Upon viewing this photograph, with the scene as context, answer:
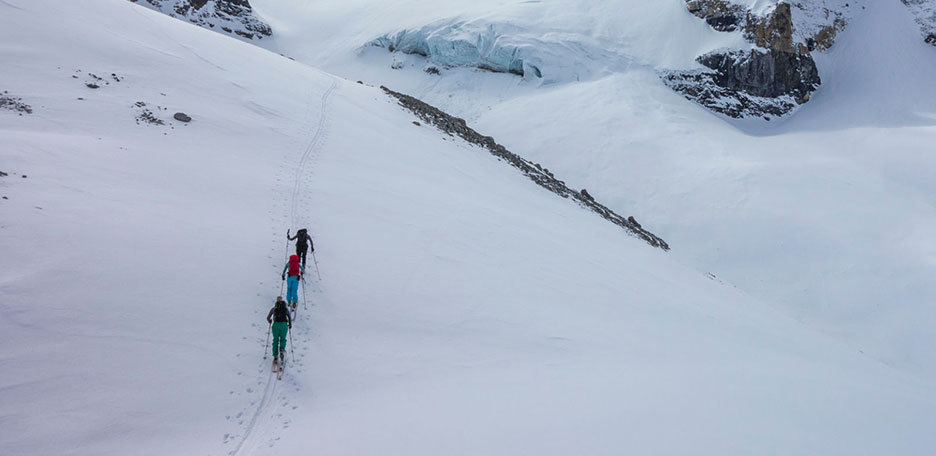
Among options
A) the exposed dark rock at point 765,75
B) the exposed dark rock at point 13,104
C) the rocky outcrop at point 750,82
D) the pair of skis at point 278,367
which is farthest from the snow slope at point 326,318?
the exposed dark rock at point 765,75

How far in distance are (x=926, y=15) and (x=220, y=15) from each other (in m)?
73.7

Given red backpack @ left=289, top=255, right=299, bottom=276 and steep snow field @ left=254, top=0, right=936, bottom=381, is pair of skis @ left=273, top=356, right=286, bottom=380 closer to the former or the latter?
red backpack @ left=289, top=255, right=299, bottom=276

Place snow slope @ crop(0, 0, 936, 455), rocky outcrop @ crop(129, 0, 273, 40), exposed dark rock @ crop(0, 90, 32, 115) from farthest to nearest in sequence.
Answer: rocky outcrop @ crop(129, 0, 273, 40) < exposed dark rock @ crop(0, 90, 32, 115) < snow slope @ crop(0, 0, 936, 455)

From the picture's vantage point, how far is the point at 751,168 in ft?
107

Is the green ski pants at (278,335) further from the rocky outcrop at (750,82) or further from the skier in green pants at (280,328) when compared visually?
the rocky outcrop at (750,82)

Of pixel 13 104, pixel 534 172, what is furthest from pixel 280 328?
pixel 534 172

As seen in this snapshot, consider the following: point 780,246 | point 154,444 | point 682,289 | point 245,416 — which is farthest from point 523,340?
point 780,246

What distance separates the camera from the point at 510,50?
46906mm

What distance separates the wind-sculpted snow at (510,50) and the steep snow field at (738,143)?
325 millimetres

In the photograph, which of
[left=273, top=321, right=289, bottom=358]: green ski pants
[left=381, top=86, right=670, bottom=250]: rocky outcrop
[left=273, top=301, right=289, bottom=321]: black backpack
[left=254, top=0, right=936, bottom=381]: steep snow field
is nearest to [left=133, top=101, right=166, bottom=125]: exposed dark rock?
[left=273, top=301, right=289, bottom=321]: black backpack

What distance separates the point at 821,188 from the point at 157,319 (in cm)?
3564

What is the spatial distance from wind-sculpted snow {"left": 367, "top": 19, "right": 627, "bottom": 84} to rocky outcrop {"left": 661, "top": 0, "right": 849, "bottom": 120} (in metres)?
7.53

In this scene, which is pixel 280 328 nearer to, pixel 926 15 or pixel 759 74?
pixel 759 74

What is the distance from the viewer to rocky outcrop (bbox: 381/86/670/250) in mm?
27094
